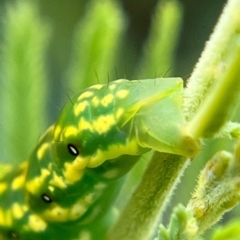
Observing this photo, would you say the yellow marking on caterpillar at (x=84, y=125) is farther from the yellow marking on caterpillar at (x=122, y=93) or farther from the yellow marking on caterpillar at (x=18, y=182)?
the yellow marking on caterpillar at (x=18, y=182)

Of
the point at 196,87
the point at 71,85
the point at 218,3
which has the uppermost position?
the point at 196,87

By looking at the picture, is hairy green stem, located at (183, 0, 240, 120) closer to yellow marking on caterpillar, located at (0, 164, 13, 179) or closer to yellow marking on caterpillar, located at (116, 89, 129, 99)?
yellow marking on caterpillar, located at (116, 89, 129, 99)

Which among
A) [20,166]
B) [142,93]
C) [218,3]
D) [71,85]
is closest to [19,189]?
[20,166]

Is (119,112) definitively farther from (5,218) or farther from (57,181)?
(5,218)

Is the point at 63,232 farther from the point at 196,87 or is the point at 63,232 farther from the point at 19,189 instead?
the point at 196,87

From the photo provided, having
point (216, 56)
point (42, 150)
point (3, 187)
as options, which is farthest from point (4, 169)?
point (216, 56)

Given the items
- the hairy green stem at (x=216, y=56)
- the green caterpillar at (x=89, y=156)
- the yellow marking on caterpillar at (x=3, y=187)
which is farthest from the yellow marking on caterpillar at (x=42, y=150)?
the hairy green stem at (x=216, y=56)
